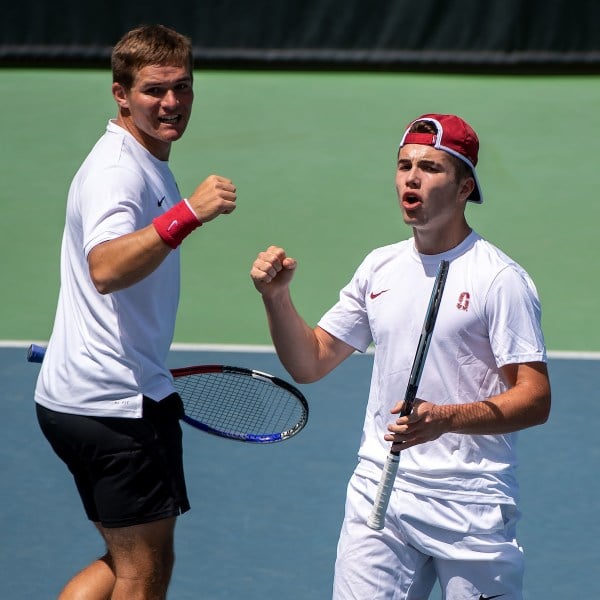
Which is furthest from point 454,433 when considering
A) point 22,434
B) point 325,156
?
point 325,156

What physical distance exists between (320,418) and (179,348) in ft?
4.18

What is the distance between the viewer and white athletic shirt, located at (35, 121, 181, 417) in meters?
4.09

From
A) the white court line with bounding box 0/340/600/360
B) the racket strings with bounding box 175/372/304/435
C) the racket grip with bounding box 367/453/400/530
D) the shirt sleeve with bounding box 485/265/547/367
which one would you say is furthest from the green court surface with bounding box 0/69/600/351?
the racket grip with bounding box 367/453/400/530

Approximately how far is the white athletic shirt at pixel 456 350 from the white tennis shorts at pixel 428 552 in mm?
49

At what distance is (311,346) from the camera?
4.20 m

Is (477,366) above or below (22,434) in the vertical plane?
above

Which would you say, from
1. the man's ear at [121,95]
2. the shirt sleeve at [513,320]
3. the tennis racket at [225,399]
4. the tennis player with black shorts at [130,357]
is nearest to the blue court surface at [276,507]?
the tennis racket at [225,399]

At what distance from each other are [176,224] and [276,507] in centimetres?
228

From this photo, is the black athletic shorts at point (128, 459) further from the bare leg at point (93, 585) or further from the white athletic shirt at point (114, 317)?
the bare leg at point (93, 585)

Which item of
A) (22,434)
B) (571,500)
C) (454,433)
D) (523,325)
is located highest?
(523,325)

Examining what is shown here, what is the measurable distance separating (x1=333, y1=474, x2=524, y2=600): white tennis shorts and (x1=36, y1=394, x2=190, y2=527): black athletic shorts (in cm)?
62

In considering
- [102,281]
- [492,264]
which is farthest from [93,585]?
[492,264]

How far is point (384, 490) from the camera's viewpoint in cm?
372

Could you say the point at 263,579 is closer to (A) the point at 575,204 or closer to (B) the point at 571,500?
(B) the point at 571,500
